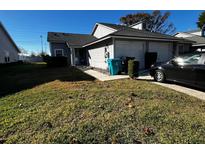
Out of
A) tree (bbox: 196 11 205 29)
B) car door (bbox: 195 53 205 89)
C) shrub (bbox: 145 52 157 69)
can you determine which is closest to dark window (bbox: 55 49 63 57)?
shrub (bbox: 145 52 157 69)

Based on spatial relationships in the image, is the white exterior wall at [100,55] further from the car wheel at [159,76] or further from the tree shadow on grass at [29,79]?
the car wheel at [159,76]

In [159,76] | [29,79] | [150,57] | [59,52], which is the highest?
[59,52]

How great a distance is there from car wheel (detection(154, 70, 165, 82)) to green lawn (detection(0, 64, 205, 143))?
197 cm

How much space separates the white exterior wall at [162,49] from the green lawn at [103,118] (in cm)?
743

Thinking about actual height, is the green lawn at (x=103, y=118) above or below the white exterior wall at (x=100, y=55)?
below

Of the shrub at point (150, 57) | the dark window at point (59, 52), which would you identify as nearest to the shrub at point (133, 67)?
the shrub at point (150, 57)

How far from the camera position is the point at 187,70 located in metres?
5.02

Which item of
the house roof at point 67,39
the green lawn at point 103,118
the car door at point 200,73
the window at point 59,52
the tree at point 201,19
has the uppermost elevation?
the tree at point 201,19

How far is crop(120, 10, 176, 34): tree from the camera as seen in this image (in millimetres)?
29688

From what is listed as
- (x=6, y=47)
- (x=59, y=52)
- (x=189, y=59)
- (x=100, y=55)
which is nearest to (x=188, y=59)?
(x=189, y=59)

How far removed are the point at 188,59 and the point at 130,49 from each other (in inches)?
202

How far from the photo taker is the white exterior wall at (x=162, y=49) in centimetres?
1091

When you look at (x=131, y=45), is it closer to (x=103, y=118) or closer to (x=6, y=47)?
(x=103, y=118)
